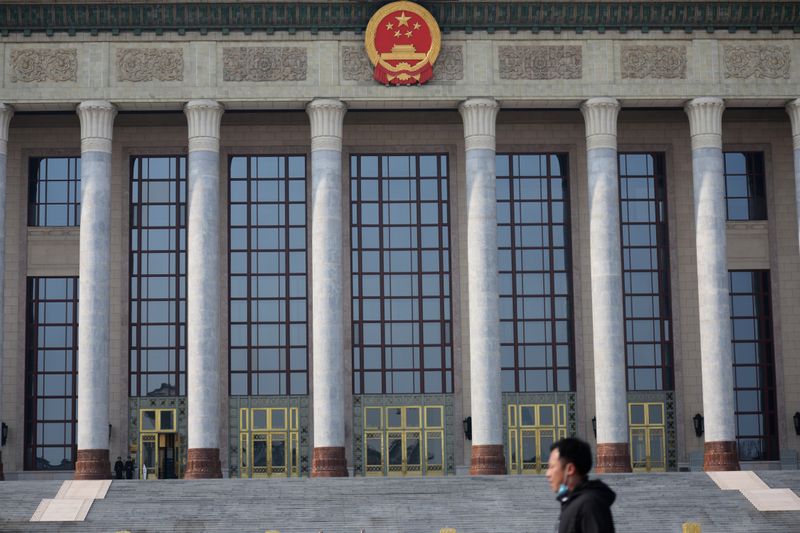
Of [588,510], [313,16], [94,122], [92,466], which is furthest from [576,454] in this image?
[94,122]

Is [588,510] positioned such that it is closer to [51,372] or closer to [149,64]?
[149,64]

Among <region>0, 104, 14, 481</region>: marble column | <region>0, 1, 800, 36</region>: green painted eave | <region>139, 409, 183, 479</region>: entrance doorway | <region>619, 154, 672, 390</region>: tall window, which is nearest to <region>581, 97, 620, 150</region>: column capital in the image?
<region>0, 1, 800, 36</region>: green painted eave

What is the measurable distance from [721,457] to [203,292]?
626 inches

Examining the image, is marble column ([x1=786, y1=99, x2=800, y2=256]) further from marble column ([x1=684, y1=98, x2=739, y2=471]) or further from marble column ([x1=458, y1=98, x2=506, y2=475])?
marble column ([x1=458, y1=98, x2=506, y2=475])

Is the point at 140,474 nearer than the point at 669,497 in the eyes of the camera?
No

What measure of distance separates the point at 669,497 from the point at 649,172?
13.5 m

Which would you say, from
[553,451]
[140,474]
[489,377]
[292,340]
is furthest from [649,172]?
[553,451]

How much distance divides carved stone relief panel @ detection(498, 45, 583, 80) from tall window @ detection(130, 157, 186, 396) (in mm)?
11399

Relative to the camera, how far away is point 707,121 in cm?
4191

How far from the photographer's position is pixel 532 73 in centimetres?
4184

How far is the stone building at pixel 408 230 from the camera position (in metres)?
41.4

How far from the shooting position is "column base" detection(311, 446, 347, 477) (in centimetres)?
3994

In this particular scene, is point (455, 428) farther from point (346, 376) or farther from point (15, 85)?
point (15, 85)

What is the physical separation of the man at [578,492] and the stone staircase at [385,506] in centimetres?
2548
